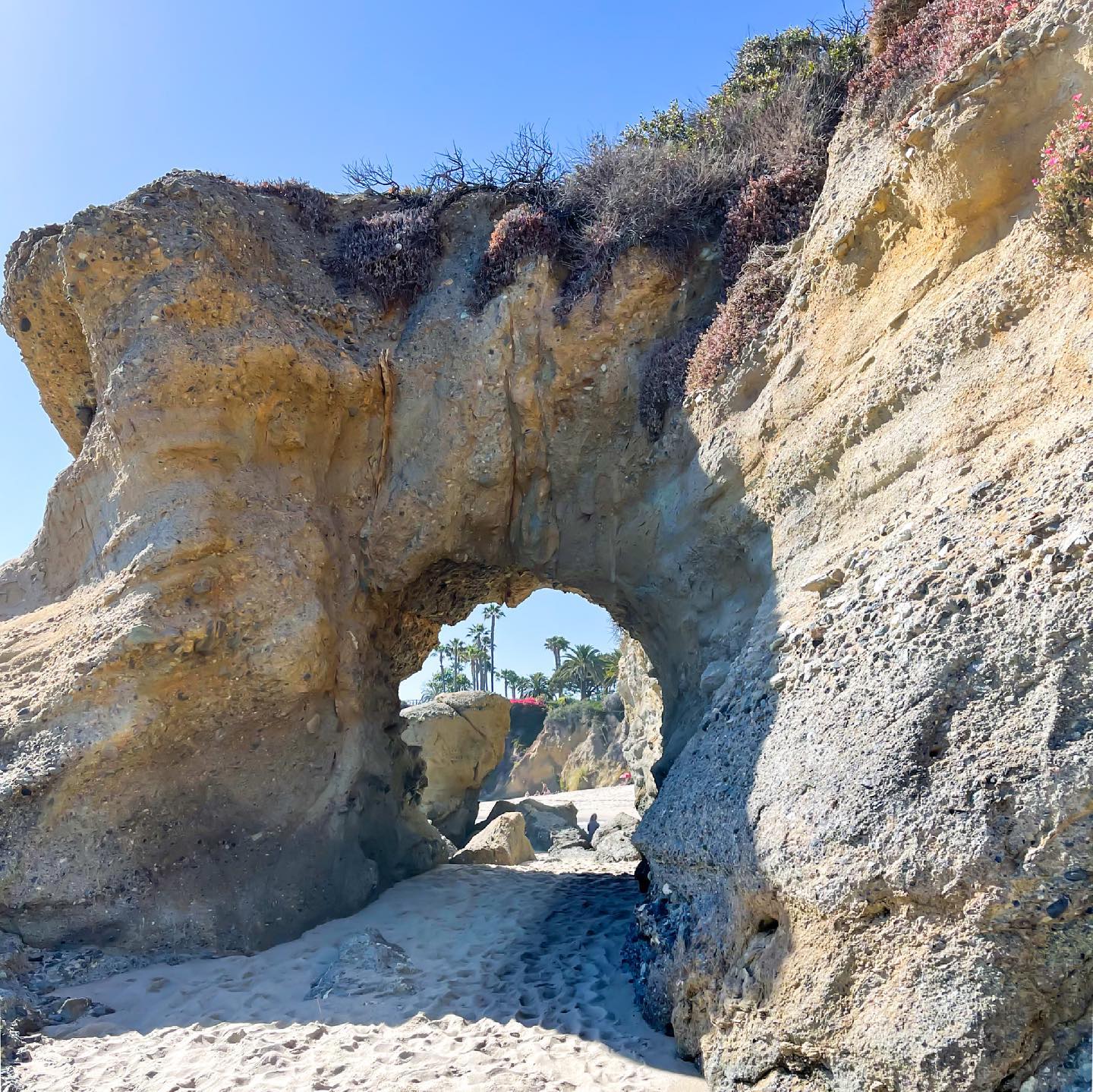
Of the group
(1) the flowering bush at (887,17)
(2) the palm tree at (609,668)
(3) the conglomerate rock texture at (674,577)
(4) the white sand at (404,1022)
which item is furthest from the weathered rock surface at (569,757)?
(1) the flowering bush at (887,17)

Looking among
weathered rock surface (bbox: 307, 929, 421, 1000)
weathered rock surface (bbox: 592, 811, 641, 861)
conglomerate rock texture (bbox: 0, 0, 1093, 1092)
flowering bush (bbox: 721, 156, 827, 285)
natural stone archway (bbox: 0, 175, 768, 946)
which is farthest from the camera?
weathered rock surface (bbox: 592, 811, 641, 861)

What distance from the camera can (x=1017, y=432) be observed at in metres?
4.64

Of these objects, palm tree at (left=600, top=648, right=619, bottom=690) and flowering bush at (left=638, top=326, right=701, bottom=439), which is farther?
palm tree at (left=600, top=648, right=619, bottom=690)

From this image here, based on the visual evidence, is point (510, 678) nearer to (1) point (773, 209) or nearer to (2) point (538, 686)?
(2) point (538, 686)

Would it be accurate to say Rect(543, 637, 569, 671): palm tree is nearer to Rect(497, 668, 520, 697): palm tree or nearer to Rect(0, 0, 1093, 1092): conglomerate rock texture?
Rect(497, 668, 520, 697): palm tree

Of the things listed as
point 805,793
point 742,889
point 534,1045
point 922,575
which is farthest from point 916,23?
point 534,1045

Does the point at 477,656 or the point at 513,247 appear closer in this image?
the point at 513,247

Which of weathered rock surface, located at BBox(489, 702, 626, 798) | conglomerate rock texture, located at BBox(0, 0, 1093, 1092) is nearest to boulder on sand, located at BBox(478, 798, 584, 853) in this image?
conglomerate rock texture, located at BBox(0, 0, 1093, 1092)

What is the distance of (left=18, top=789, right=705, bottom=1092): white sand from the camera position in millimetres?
4609

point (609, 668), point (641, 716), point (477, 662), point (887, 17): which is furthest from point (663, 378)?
point (477, 662)

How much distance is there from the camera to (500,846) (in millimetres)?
11461

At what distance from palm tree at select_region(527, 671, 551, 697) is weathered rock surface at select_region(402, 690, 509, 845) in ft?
111

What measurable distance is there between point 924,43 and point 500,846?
10.2 meters

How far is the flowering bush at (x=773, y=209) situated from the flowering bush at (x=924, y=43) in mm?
763
